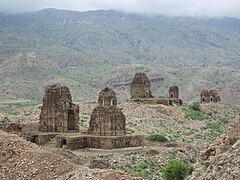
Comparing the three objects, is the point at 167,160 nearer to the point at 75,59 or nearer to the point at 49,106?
the point at 49,106

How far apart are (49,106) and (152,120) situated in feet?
48.7

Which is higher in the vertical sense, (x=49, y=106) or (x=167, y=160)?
(x=49, y=106)

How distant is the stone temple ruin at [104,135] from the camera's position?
142 feet

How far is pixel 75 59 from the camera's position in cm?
16862

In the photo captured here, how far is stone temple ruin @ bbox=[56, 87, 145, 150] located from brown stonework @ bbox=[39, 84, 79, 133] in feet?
7.68

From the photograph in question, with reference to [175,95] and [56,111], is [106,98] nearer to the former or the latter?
[56,111]

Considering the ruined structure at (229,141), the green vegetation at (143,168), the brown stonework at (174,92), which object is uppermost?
the ruined structure at (229,141)


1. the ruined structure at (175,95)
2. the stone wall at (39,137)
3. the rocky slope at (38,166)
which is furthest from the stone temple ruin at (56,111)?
the ruined structure at (175,95)

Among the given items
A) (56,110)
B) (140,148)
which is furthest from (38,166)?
(56,110)

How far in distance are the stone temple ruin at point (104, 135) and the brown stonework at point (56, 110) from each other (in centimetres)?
234

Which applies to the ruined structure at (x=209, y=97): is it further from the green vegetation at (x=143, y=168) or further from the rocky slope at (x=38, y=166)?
the rocky slope at (x=38, y=166)

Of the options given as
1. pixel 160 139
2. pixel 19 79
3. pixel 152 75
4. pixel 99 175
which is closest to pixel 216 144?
pixel 99 175

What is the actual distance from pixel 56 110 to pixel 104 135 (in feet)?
16.1

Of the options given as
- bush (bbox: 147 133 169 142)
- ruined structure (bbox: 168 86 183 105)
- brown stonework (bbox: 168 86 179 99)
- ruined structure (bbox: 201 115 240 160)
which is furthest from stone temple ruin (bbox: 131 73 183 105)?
ruined structure (bbox: 201 115 240 160)
